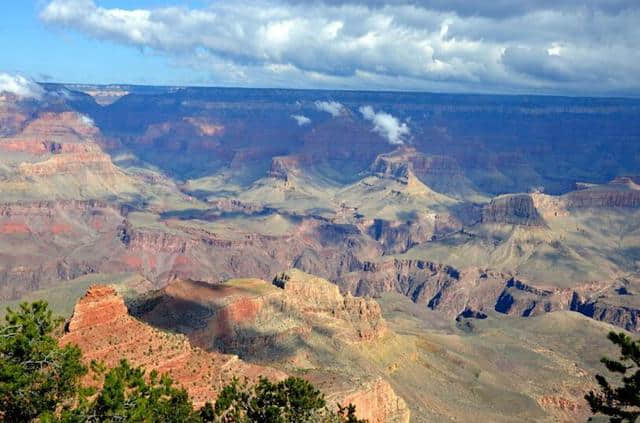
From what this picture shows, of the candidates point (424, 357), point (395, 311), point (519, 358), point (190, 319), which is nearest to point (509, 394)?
point (424, 357)

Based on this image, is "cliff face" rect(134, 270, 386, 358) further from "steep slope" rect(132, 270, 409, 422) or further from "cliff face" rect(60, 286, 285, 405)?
"cliff face" rect(60, 286, 285, 405)

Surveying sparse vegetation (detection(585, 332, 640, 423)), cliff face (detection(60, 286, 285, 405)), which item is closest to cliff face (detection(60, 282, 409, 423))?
cliff face (detection(60, 286, 285, 405))

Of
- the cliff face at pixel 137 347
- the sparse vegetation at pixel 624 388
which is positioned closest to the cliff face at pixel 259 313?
the cliff face at pixel 137 347

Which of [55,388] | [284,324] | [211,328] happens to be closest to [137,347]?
[55,388]

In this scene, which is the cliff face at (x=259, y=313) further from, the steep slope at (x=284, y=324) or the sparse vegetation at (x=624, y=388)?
the sparse vegetation at (x=624, y=388)

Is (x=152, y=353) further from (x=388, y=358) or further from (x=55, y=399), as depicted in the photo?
(x=388, y=358)

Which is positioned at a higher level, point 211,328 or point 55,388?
point 55,388

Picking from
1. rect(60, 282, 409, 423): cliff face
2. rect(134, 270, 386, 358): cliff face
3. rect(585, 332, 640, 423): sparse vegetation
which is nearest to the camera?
rect(585, 332, 640, 423): sparse vegetation

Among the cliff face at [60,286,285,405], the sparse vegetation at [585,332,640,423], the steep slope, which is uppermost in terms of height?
the sparse vegetation at [585,332,640,423]

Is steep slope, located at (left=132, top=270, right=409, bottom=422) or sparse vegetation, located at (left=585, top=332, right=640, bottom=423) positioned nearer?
sparse vegetation, located at (left=585, top=332, right=640, bottom=423)

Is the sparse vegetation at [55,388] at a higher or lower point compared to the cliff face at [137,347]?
higher

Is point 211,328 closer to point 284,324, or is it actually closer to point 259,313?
point 259,313
